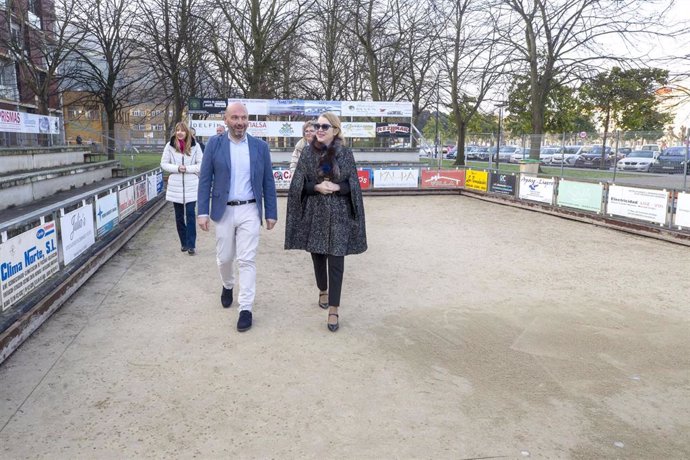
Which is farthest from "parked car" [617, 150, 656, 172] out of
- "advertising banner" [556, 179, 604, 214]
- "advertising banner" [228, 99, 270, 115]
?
"advertising banner" [228, 99, 270, 115]

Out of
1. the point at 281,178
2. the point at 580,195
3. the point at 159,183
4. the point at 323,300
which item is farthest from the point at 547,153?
the point at 323,300

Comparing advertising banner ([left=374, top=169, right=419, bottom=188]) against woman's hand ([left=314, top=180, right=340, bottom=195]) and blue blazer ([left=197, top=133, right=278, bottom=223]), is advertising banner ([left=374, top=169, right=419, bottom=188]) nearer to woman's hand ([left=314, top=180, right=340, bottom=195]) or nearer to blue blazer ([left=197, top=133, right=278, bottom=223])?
blue blazer ([left=197, top=133, right=278, bottom=223])

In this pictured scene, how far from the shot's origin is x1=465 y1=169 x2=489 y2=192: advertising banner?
16.7 m

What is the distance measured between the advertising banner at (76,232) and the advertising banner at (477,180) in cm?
1253

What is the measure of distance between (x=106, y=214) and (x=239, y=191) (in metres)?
4.23

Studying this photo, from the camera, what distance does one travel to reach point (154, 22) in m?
25.5

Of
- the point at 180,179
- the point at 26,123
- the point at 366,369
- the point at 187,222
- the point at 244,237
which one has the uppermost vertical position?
the point at 26,123

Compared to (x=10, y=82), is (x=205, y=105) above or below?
below

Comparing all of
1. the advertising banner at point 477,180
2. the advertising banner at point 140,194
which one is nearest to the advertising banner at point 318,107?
the advertising banner at point 477,180

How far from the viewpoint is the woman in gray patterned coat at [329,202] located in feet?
15.0

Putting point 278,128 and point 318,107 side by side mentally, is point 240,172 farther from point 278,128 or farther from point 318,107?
point 318,107

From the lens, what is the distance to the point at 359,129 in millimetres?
26141

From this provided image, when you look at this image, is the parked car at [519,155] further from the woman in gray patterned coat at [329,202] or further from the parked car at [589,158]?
the woman in gray patterned coat at [329,202]

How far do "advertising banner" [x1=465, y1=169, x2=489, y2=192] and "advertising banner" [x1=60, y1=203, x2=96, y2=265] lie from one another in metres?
12.5
